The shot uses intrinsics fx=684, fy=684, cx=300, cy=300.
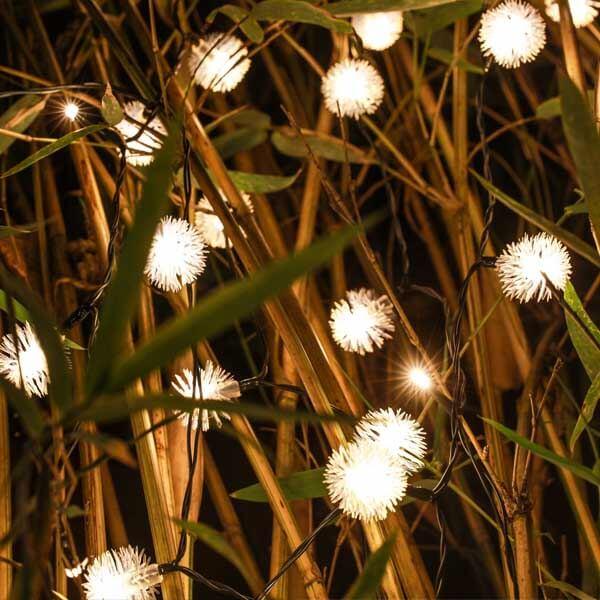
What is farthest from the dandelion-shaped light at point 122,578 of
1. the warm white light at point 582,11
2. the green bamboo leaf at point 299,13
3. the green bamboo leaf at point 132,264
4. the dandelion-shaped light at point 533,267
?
the warm white light at point 582,11

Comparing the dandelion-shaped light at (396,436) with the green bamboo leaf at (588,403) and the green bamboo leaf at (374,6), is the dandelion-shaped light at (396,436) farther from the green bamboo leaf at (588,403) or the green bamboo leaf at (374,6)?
the green bamboo leaf at (374,6)

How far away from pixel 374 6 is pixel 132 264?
1.15 ft

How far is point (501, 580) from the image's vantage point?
701 millimetres

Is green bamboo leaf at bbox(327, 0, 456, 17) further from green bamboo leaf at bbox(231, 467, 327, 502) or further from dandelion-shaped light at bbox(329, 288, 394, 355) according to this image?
green bamboo leaf at bbox(231, 467, 327, 502)

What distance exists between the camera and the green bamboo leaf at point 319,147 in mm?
753

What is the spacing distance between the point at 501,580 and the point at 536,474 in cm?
11

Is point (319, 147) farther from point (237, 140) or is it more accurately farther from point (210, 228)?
point (210, 228)

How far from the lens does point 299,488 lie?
1.68 feet

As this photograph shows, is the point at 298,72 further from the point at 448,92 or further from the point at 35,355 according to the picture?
the point at 35,355

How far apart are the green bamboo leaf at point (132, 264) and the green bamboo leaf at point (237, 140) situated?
479mm

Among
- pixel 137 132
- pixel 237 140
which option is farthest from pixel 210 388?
pixel 237 140

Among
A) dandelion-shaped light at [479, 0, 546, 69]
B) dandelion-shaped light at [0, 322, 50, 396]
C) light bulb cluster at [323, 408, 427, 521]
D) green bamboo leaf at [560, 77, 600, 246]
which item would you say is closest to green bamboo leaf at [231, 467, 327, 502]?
light bulb cluster at [323, 408, 427, 521]

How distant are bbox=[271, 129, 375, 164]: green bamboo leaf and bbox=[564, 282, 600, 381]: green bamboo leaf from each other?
0.33 m

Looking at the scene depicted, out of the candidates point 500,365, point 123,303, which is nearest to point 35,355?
point 123,303
